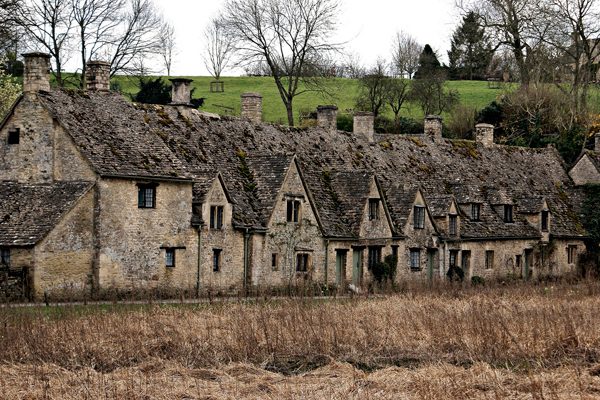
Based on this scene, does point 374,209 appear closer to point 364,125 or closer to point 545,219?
point 364,125

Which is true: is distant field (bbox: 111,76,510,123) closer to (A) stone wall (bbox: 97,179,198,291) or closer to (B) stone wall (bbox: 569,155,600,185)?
(B) stone wall (bbox: 569,155,600,185)

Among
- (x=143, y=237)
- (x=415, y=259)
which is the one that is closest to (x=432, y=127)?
(x=415, y=259)

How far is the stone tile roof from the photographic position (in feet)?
153

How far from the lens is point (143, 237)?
4534 cm

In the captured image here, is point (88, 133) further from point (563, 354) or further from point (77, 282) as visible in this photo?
point (563, 354)

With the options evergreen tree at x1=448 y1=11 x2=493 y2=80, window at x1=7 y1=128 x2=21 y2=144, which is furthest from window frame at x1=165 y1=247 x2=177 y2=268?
evergreen tree at x1=448 y1=11 x2=493 y2=80

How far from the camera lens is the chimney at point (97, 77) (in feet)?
165

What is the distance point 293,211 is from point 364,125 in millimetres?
13491

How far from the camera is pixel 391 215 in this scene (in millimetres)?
56562

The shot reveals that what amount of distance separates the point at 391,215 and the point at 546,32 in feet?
92.3

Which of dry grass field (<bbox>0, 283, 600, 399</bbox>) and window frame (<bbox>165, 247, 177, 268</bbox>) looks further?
window frame (<bbox>165, 247, 177, 268</bbox>)

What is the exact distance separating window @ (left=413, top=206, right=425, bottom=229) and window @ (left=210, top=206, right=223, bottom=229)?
489 inches

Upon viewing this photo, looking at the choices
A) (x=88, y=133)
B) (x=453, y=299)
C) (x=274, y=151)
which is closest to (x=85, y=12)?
(x=274, y=151)

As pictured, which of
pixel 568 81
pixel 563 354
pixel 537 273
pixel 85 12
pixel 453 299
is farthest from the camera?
pixel 568 81
